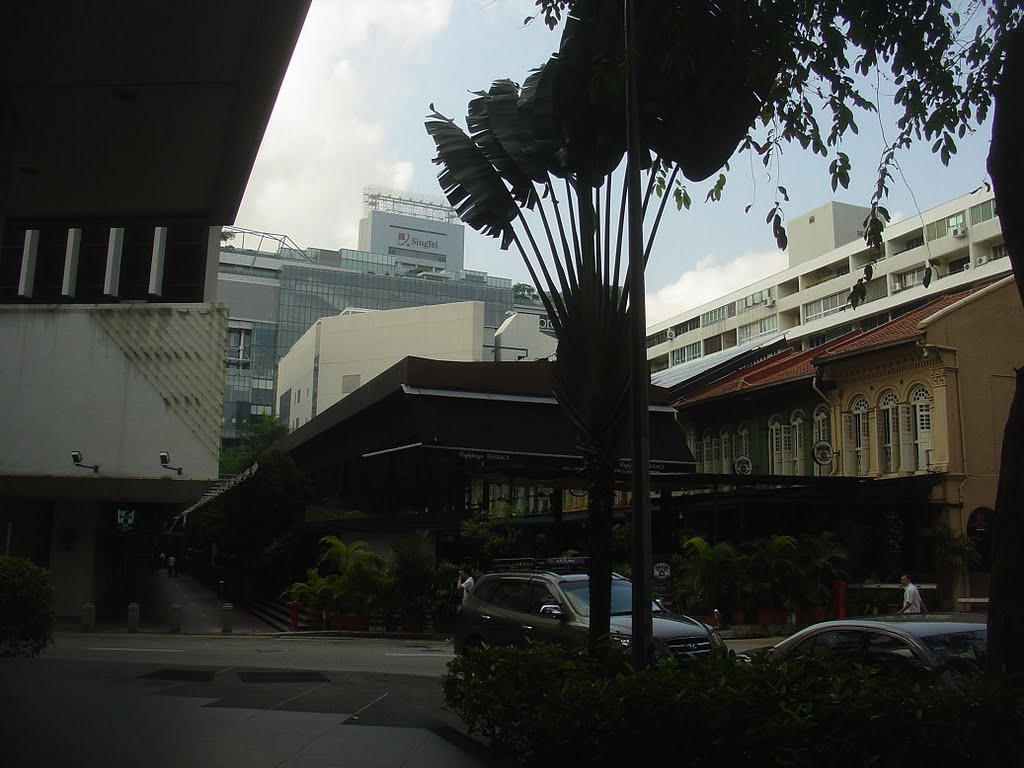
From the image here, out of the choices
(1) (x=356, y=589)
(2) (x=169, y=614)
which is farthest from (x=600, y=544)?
(2) (x=169, y=614)

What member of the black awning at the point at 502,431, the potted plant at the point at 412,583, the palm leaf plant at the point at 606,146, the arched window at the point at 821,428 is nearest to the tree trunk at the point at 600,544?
the palm leaf plant at the point at 606,146

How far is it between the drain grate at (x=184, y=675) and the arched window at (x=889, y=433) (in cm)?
2168

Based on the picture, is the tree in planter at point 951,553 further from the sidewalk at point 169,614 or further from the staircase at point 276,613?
the sidewalk at point 169,614

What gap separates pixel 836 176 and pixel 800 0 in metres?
1.53

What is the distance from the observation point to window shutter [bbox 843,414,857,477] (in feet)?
100.0

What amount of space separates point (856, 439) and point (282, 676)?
856 inches

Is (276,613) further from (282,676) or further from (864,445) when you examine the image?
(864,445)

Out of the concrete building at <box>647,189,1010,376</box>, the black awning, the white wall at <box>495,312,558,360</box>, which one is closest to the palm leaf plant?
the black awning

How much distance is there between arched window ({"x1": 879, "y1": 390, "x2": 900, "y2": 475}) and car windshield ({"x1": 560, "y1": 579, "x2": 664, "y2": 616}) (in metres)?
17.7

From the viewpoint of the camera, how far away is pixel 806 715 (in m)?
5.62

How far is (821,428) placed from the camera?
32.0m

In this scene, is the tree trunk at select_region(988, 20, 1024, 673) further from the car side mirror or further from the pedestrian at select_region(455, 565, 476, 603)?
the pedestrian at select_region(455, 565, 476, 603)

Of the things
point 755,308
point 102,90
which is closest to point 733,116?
point 102,90

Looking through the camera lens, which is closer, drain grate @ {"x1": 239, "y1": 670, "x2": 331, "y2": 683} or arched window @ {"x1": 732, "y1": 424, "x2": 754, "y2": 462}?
drain grate @ {"x1": 239, "y1": 670, "x2": 331, "y2": 683}
